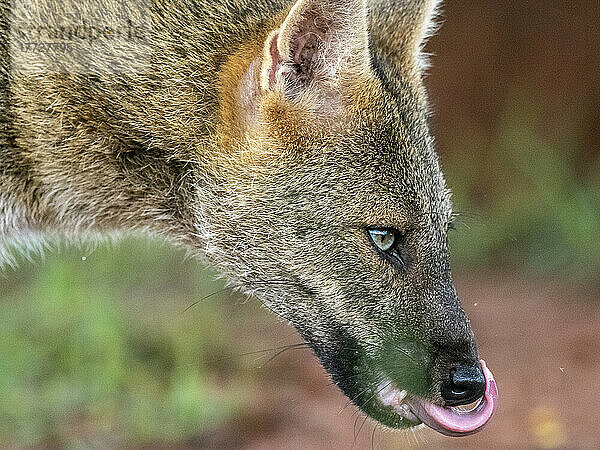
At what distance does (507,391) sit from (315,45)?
3002 mm

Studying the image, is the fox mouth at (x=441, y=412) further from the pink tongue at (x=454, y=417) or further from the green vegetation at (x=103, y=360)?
the green vegetation at (x=103, y=360)

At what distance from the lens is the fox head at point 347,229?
3.19 m

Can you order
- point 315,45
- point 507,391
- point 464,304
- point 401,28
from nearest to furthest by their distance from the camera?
point 315,45, point 401,28, point 507,391, point 464,304

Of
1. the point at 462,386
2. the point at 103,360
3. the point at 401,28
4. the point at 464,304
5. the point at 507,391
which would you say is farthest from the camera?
the point at 464,304

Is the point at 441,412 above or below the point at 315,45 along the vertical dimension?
below

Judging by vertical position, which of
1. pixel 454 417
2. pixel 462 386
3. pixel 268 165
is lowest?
pixel 454 417

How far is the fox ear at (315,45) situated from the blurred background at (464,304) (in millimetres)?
952

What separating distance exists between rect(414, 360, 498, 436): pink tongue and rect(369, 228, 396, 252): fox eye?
531 millimetres

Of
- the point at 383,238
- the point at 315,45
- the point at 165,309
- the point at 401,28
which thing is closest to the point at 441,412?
the point at 383,238

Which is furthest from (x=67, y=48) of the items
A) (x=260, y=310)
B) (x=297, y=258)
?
(x=260, y=310)

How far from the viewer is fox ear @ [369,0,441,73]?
3645mm

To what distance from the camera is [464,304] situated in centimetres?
666

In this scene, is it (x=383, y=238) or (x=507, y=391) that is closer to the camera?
(x=383, y=238)

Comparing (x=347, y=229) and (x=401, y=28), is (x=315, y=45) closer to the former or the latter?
(x=347, y=229)
